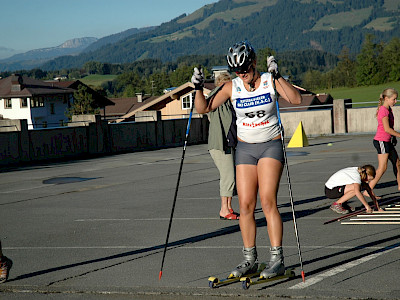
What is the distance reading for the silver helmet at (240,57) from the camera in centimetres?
614

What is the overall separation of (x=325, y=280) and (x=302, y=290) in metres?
0.41

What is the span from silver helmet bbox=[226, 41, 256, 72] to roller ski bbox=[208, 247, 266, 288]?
173 centimetres

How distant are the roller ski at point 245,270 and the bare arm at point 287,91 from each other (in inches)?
58.1

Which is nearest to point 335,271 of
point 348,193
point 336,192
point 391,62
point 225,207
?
point 348,193

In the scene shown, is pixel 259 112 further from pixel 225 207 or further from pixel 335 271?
pixel 225 207

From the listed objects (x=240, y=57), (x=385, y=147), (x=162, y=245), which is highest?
(x=240, y=57)

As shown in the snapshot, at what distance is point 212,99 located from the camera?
6.57m

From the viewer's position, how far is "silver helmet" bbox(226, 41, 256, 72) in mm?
6137

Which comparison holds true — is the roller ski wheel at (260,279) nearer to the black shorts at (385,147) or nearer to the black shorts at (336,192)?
the black shorts at (336,192)

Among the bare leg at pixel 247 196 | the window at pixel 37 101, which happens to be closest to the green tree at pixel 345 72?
the window at pixel 37 101

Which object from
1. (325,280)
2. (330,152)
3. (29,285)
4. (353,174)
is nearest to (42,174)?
(330,152)

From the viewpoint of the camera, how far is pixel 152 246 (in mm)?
8297

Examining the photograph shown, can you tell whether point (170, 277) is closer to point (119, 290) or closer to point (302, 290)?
point (119, 290)

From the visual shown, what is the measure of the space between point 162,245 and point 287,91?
3.06 metres
